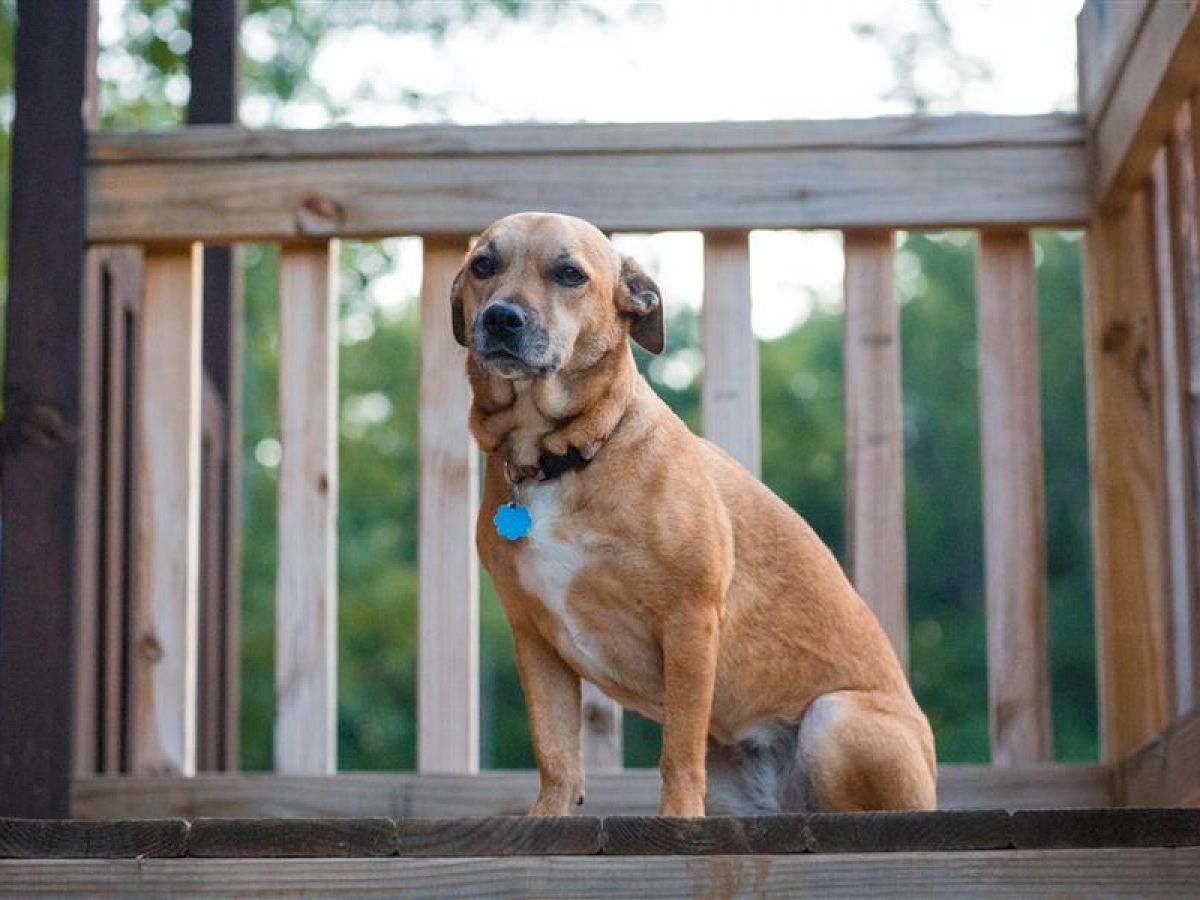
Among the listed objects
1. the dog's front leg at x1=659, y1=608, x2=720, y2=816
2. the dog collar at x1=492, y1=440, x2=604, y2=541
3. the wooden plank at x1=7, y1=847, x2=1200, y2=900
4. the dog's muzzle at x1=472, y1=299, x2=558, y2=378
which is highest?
the dog's muzzle at x1=472, y1=299, x2=558, y2=378

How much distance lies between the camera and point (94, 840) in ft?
8.77

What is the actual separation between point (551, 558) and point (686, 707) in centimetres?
37

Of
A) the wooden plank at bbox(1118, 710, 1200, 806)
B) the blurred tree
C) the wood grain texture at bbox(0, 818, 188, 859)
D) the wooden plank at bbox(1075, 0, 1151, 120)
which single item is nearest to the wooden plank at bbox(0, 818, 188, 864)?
the wood grain texture at bbox(0, 818, 188, 859)

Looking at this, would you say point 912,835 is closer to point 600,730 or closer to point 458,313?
point 458,313

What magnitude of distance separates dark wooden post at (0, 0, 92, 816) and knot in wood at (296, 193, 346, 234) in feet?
1.71

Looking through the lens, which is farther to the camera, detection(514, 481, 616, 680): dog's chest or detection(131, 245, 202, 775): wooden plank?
detection(131, 245, 202, 775): wooden plank

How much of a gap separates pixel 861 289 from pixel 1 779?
230cm

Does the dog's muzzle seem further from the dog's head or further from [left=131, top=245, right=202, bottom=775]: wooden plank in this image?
[left=131, top=245, right=202, bottom=775]: wooden plank

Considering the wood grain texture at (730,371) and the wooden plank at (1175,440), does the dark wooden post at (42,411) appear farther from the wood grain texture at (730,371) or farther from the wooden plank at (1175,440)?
the wooden plank at (1175,440)

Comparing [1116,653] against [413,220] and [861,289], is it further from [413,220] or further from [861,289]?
[413,220]

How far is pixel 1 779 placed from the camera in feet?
14.5

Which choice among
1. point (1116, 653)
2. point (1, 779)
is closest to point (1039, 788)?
point (1116, 653)

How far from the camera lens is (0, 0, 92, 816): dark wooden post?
4.46 metres

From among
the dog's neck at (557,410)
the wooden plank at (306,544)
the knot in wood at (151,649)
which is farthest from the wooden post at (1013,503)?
the knot in wood at (151,649)
